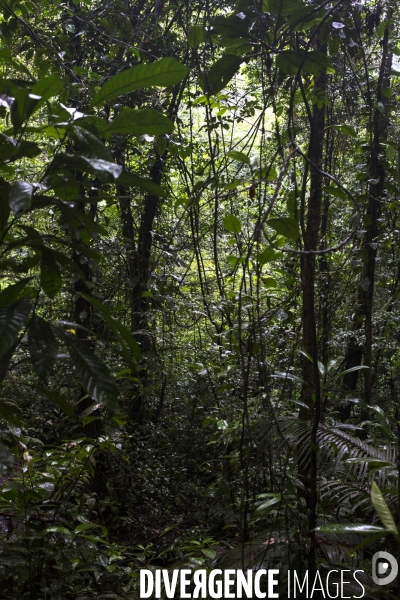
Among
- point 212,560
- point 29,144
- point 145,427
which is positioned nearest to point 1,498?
point 212,560

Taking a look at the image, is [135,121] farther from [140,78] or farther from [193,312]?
[193,312]

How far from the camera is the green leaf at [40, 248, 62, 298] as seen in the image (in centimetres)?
117

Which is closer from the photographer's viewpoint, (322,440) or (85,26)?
(322,440)

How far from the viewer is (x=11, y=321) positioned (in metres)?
1.01

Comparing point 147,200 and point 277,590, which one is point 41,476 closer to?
point 277,590

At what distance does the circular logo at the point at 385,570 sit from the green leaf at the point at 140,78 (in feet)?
5.02

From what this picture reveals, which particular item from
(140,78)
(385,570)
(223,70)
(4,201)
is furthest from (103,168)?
(385,570)

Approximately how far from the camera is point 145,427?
421cm

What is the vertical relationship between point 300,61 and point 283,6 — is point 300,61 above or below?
below

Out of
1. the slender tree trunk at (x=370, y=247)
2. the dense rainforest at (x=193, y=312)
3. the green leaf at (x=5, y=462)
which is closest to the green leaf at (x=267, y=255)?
the dense rainforest at (x=193, y=312)

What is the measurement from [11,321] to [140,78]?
67 centimetres

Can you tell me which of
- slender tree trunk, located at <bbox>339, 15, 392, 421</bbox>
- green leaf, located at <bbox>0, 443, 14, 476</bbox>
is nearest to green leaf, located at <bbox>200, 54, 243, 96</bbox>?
green leaf, located at <bbox>0, 443, 14, 476</bbox>

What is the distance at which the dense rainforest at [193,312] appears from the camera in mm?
1240

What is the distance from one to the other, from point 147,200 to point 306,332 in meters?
2.66
